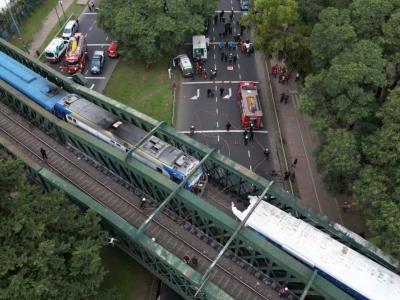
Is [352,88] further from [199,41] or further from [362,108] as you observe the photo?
[199,41]

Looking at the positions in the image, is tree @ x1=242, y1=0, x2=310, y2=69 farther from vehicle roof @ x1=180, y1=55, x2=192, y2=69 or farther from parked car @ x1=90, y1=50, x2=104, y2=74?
parked car @ x1=90, y1=50, x2=104, y2=74

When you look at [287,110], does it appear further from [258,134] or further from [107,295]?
[107,295]

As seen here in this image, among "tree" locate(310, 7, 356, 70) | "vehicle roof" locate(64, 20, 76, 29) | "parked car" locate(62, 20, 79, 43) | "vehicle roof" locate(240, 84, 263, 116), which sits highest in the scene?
"tree" locate(310, 7, 356, 70)

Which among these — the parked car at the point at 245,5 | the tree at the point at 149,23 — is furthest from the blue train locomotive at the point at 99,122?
the parked car at the point at 245,5

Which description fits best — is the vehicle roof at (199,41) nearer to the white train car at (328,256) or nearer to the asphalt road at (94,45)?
the asphalt road at (94,45)

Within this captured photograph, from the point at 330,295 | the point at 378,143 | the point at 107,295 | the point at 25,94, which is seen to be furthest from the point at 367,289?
the point at 25,94

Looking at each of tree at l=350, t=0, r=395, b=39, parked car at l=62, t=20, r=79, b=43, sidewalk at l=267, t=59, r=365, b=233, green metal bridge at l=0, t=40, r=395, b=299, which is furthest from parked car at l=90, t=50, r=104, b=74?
tree at l=350, t=0, r=395, b=39

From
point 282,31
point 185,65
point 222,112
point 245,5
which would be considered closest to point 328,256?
point 222,112
